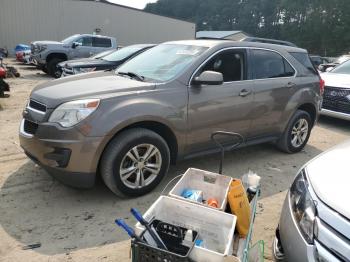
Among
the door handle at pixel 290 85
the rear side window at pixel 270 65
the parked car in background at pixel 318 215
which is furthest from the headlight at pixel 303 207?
the door handle at pixel 290 85

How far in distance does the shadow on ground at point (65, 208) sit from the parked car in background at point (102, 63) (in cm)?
549

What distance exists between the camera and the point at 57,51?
13.9m

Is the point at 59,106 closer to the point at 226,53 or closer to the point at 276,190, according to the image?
the point at 226,53

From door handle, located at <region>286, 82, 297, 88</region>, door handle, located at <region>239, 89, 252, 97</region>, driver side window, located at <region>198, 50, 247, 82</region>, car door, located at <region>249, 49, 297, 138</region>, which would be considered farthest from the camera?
door handle, located at <region>286, 82, 297, 88</region>

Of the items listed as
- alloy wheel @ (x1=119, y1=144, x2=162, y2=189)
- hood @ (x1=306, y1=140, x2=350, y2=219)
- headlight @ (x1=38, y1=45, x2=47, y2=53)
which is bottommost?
alloy wheel @ (x1=119, y1=144, x2=162, y2=189)

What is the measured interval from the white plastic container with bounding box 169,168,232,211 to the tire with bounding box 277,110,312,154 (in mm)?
2830

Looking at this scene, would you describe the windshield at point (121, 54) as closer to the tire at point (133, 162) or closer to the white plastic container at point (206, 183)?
the tire at point (133, 162)

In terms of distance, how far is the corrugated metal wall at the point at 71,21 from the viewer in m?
24.3

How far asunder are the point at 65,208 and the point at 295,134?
12.3ft

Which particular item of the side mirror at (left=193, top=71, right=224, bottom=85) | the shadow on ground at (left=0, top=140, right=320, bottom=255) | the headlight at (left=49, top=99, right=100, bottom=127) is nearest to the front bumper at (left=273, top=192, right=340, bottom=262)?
the shadow on ground at (left=0, top=140, right=320, bottom=255)

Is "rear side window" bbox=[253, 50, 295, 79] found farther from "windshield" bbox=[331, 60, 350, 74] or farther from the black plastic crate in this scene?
"windshield" bbox=[331, 60, 350, 74]

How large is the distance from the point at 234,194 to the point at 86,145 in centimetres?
153

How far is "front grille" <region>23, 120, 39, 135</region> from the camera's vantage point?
3.59 metres

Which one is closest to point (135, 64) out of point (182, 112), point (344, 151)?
point (182, 112)
